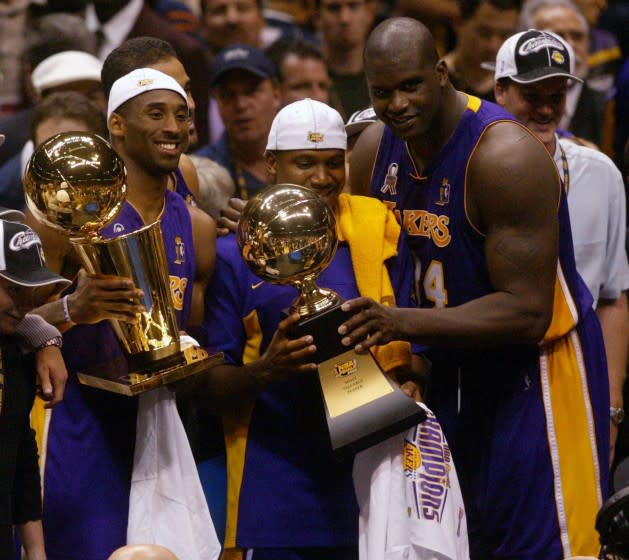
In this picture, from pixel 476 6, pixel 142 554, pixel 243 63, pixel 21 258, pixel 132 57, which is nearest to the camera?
pixel 142 554

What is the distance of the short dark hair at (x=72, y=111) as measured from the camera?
4.98 meters

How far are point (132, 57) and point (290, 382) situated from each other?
1.15 m

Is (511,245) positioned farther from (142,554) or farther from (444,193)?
(142,554)

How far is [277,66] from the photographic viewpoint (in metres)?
6.73

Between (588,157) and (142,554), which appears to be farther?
(588,157)

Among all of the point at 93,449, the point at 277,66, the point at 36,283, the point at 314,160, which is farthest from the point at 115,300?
the point at 277,66

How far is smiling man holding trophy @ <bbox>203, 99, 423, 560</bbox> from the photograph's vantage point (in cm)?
391

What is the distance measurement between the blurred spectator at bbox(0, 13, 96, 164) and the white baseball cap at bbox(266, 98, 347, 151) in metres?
2.42

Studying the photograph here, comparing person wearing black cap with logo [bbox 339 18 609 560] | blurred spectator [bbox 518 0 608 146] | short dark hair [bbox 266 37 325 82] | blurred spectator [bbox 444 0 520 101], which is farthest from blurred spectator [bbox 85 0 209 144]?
person wearing black cap with logo [bbox 339 18 609 560]

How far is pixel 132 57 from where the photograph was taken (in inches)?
173

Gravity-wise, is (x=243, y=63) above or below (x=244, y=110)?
above

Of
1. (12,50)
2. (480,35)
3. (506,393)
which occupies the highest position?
(12,50)

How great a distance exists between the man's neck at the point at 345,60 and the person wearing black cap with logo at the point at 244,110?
1115mm

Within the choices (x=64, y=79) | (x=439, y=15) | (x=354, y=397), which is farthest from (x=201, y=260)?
(x=439, y=15)
